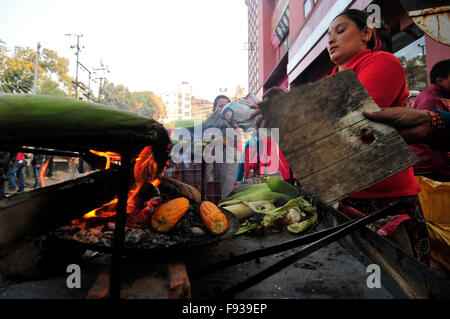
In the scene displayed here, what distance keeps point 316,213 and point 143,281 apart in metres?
2.28

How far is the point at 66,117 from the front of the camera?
3.38 feet

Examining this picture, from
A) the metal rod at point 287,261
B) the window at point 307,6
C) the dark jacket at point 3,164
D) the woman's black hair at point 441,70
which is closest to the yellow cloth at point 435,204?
the woman's black hair at point 441,70

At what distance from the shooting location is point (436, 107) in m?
2.48

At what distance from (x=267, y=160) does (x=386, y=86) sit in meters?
3.68

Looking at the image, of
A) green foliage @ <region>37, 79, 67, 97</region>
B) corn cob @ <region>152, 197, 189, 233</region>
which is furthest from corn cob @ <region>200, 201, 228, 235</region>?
green foliage @ <region>37, 79, 67, 97</region>

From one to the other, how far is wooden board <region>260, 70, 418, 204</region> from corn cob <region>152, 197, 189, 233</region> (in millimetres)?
1061

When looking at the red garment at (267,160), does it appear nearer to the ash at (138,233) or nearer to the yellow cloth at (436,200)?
the yellow cloth at (436,200)

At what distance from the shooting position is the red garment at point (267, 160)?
15.4ft

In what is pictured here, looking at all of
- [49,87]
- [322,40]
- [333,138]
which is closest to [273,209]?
[333,138]

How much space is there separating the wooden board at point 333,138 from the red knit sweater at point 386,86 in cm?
47

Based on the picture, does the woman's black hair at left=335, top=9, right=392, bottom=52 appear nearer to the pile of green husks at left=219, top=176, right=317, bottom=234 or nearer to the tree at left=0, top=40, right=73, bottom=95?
the pile of green husks at left=219, top=176, right=317, bottom=234

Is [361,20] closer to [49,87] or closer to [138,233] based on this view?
[138,233]

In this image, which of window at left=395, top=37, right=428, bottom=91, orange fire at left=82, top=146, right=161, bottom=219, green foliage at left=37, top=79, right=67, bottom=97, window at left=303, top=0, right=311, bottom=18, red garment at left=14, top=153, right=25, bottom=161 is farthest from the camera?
green foliage at left=37, top=79, right=67, bottom=97

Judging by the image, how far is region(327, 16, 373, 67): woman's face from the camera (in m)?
1.78
